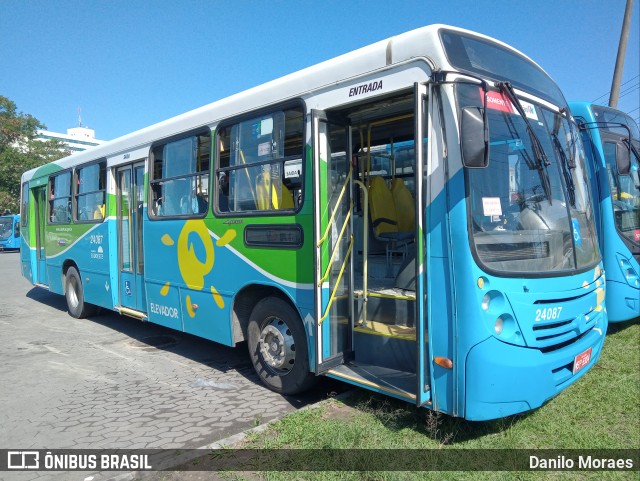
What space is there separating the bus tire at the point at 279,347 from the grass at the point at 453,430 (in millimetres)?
447

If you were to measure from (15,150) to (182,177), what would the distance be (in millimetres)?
36536

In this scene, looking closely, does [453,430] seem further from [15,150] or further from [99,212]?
[15,150]

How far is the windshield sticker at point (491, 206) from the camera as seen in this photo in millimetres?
3562

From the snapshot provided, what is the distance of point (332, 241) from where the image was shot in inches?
176

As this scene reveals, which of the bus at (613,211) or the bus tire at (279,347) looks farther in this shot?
the bus at (613,211)

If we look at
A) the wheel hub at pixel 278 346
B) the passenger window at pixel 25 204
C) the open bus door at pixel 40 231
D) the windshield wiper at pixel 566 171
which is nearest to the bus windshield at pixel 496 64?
the windshield wiper at pixel 566 171

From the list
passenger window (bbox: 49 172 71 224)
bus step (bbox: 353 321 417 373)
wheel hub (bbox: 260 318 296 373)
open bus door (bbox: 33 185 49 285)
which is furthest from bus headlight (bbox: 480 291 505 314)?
open bus door (bbox: 33 185 49 285)

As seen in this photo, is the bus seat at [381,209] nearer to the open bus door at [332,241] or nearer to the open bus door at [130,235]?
the open bus door at [332,241]

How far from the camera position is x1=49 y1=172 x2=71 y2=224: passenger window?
30.6 ft

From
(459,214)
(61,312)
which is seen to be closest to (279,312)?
(459,214)

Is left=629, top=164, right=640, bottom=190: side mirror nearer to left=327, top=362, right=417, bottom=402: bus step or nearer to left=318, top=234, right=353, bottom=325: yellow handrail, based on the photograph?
left=318, top=234, right=353, bottom=325: yellow handrail

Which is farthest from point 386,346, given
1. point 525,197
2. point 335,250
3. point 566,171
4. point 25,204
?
point 25,204

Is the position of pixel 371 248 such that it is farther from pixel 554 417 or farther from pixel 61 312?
pixel 61 312

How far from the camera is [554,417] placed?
13.7 feet
